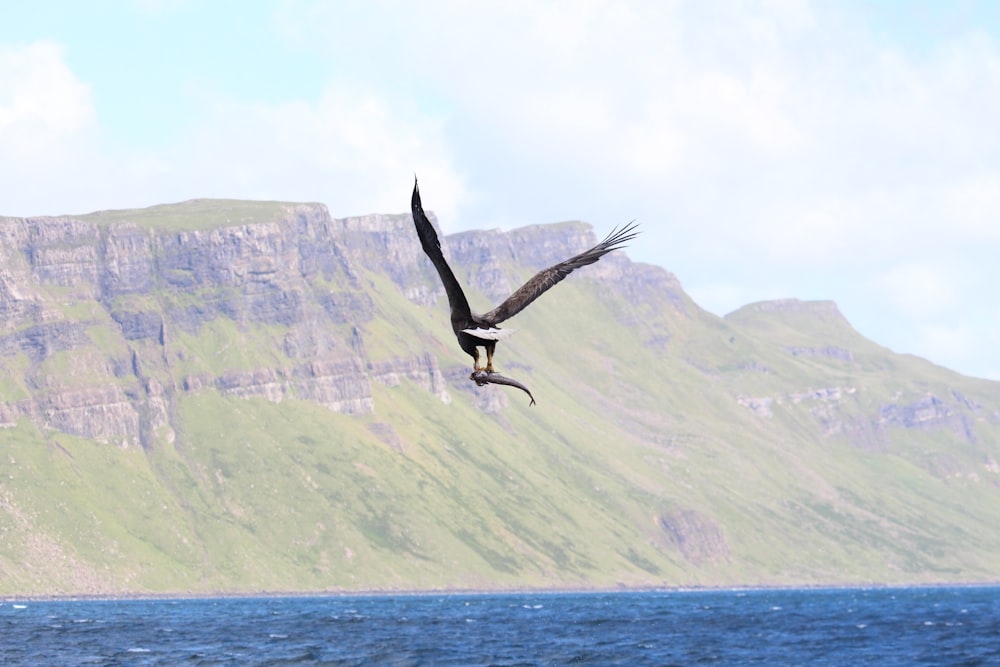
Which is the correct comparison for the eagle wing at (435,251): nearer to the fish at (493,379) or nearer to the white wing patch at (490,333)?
the white wing patch at (490,333)

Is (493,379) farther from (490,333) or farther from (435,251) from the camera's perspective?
(435,251)

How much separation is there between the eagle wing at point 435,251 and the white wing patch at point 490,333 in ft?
1.81

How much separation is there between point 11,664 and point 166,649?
2659 centimetres

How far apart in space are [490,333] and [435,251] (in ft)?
6.02

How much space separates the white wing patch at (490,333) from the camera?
2588 centimetres

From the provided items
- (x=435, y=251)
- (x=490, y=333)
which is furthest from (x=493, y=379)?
(x=435, y=251)

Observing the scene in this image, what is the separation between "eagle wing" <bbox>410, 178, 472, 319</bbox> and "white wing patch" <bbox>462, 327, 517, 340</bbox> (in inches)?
21.7

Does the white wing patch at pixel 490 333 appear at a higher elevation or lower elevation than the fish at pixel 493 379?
higher

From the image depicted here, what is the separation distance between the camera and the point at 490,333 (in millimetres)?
25922

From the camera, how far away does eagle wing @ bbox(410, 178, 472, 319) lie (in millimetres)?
26156

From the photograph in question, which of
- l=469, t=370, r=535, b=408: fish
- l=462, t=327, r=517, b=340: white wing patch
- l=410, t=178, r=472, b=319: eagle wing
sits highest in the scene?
l=410, t=178, r=472, b=319: eagle wing

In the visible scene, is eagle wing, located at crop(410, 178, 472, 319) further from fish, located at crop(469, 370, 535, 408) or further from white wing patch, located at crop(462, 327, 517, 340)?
fish, located at crop(469, 370, 535, 408)

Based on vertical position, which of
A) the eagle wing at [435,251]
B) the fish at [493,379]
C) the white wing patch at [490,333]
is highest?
the eagle wing at [435,251]

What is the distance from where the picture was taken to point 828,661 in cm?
15412
